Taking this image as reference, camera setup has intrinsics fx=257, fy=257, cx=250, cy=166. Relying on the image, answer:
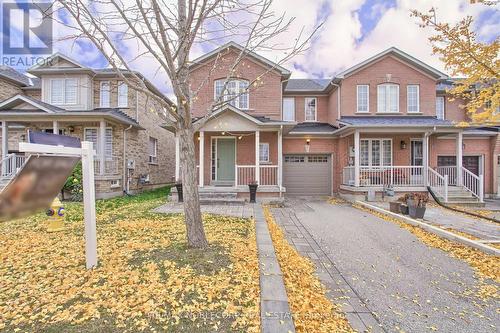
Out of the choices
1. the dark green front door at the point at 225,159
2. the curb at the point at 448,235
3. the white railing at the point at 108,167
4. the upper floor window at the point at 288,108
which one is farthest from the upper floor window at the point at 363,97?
the white railing at the point at 108,167

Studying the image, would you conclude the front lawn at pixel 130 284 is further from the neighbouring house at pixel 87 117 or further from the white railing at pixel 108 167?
the neighbouring house at pixel 87 117

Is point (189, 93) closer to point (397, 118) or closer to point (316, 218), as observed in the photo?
point (316, 218)

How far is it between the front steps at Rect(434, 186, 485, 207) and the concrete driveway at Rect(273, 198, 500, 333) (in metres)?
6.61

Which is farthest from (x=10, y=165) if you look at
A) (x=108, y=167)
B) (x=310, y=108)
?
(x=310, y=108)

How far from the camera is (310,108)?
16.2 m

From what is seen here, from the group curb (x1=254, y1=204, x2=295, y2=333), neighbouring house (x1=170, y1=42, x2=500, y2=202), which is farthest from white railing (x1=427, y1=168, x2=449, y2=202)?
curb (x1=254, y1=204, x2=295, y2=333)

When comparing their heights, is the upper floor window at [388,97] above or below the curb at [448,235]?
above

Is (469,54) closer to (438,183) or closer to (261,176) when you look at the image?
(438,183)

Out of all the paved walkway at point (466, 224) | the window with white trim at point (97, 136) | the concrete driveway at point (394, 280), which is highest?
the window with white trim at point (97, 136)

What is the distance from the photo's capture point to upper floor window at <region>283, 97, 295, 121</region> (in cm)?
1605

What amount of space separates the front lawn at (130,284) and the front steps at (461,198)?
35.6ft

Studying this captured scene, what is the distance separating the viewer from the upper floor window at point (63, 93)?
1440cm

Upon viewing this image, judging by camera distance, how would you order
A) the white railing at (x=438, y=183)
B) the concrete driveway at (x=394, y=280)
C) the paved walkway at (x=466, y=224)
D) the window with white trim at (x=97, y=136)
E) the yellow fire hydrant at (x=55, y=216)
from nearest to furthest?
1. the concrete driveway at (x=394, y=280)
2. the yellow fire hydrant at (x=55, y=216)
3. the paved walkway at (x=466, y=224)
4. the white railing at (x=438, y=183)
5. the window with white trim at (x=97, y=136)

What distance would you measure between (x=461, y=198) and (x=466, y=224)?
505 cm
